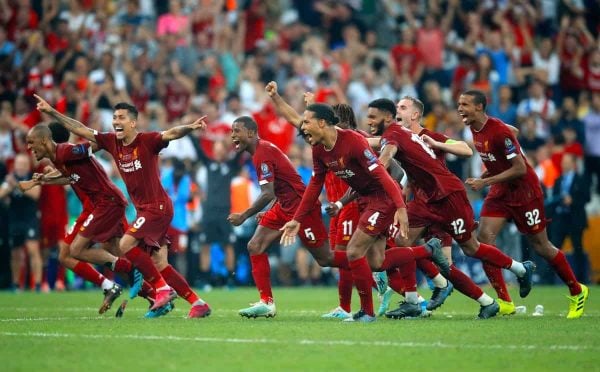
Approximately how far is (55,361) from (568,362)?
4.13 m

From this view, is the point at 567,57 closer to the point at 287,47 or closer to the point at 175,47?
the point at 287,47

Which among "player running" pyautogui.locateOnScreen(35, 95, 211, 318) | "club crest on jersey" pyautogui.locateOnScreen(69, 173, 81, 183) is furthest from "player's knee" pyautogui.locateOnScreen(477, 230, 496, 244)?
"club crest on jersey" pyautogui.locateOnScreen(69, 173, 81, 183)

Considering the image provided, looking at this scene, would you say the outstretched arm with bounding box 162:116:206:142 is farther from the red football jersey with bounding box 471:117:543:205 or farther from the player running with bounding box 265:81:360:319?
the red football jersey with bounding box 471:117:543:205

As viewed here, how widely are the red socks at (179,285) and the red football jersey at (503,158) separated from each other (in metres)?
3.85

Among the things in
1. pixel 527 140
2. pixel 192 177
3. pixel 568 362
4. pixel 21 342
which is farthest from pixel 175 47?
pixel 568 362

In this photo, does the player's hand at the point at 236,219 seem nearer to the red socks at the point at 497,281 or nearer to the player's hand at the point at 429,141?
the player's hand at the point at 429,141

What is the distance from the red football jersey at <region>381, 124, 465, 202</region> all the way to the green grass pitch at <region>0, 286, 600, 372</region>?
59.8 inches

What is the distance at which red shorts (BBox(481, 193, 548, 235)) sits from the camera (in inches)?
567

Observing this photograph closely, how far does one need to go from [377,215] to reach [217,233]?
1076 centimetres

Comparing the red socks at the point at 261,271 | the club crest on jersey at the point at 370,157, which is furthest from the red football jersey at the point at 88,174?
the club crest on jersey at the point at 370,157

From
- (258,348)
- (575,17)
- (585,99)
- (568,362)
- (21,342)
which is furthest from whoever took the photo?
(575,17)

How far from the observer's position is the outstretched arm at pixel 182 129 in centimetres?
1314

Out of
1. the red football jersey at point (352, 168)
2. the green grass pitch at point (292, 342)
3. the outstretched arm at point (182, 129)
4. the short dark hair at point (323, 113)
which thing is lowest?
the green grass pitch at point (292, 342)

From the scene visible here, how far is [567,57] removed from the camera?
2617cm
